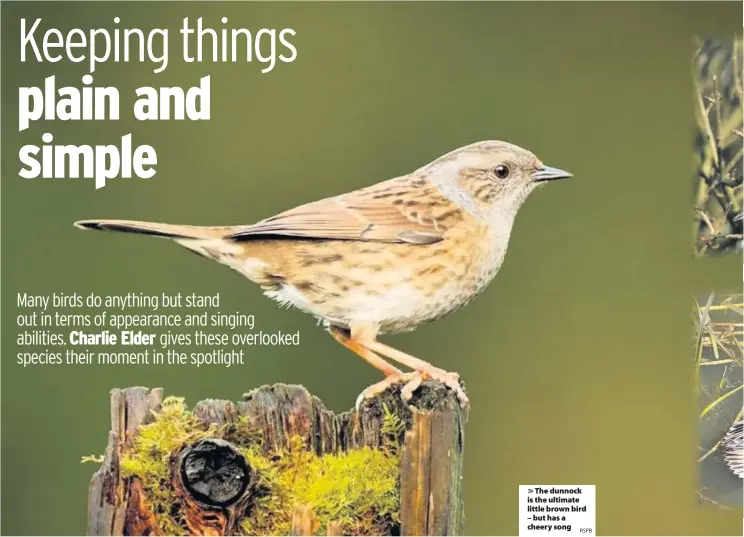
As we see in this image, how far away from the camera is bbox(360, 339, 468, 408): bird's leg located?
16.8 ft

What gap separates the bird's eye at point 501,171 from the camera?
564cm

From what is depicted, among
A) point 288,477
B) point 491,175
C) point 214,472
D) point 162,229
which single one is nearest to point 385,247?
point 491,175

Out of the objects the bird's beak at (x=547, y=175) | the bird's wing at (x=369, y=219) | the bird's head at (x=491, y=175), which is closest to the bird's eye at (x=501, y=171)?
the bird's head at (x=491, y=175)

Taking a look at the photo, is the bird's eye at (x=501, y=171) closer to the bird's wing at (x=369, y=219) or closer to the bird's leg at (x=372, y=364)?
the bird's wing at (x=369, y=219)

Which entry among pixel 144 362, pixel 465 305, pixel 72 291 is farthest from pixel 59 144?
pixel 465 305

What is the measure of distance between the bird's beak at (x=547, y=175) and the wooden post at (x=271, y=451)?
1495 mm

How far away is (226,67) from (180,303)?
1.42 metres

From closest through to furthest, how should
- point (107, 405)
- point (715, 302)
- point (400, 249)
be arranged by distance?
point (400, 249)
point (107, 405)
point (715, 302)

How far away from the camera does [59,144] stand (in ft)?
19.2

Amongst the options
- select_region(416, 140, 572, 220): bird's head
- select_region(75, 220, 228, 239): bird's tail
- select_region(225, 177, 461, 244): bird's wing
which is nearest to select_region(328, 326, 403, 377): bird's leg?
select_region(225, 177, 461, 244): bird's wing

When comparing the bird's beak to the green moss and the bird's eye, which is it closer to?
the bird's eye

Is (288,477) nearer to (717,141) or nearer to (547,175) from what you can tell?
(547,175)

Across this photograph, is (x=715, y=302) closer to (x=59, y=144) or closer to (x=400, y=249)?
(x=400, y=249)

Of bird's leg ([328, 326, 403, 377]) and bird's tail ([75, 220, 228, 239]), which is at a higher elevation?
bird's tail ([75, 220, 228, 239])
